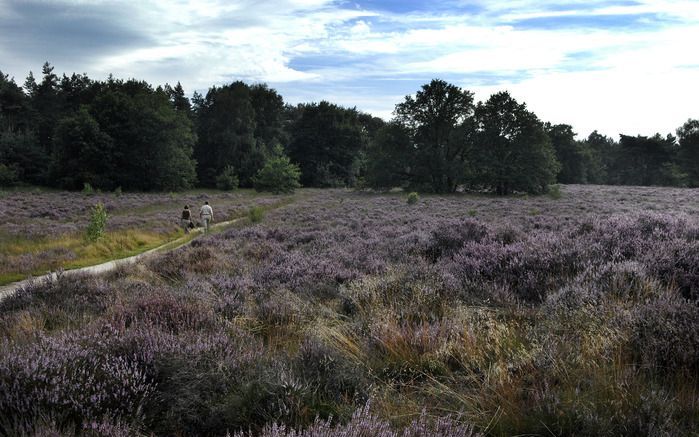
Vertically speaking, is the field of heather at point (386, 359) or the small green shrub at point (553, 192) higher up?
the small green shrub at point (553, 192)

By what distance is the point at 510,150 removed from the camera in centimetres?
5266

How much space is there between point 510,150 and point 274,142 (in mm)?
44602

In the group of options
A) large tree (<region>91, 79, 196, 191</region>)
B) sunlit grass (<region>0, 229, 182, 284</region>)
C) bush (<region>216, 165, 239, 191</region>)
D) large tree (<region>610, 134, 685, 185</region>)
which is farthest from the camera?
large tree (<region>610, 134, 685, 185</region>)

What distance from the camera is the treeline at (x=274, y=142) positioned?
53531 millimetres

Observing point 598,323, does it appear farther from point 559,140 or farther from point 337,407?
point 559,140

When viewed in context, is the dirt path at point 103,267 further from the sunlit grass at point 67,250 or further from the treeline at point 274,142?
the treeline at point 274,142

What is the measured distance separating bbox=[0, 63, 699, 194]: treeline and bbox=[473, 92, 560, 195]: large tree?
122 millimetres

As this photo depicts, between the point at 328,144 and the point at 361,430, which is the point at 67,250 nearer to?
the point at 361,430

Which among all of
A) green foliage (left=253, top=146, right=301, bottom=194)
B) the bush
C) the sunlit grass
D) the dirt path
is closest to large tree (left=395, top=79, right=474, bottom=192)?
green foliage (left=253, top=146, right=301, bottom=194)

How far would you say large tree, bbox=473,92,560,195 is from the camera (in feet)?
165

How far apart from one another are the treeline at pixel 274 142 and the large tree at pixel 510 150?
0.12 meters

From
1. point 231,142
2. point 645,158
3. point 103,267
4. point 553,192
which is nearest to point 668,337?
point 103,267

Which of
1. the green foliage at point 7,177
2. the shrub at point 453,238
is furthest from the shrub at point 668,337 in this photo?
the green foliage at point 7,177

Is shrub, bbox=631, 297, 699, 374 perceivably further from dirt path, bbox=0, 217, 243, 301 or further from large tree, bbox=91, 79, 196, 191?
large tree, bbox=91, 79, 196, 191
